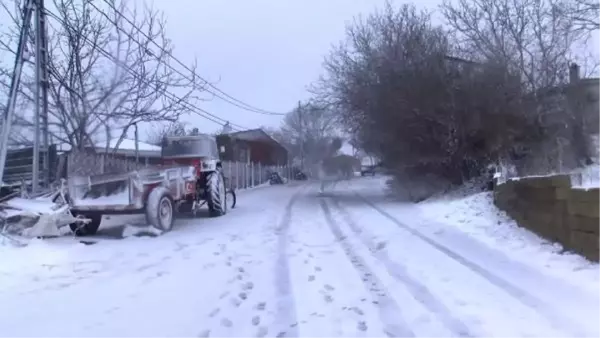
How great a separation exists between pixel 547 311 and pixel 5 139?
9.63 meters

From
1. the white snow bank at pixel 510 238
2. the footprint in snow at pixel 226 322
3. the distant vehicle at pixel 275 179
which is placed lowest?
the footprint in snow at pixel 226 322

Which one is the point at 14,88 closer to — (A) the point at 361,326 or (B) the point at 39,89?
(B) the point at 39,89

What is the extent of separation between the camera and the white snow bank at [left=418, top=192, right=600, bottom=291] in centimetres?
709

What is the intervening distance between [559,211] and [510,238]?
1447 millimetres

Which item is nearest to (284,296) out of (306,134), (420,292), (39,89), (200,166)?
(420,292)

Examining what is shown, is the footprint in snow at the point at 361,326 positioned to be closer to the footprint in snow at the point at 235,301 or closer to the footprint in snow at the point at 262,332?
the footprint in snow at the point at 262,332

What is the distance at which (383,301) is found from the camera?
630 cm

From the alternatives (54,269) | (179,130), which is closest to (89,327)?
(54,269)

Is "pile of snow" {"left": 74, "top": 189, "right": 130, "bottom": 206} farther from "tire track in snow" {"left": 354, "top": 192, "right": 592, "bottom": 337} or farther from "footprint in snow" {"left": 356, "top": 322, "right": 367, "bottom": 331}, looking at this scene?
"footprint in snow" {"left": 356, "top": 322, "right": 367, "bottom": 331}

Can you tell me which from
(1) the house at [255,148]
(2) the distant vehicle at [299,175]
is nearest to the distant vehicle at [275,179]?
(1) the house at [255,148]

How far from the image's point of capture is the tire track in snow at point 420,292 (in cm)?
531

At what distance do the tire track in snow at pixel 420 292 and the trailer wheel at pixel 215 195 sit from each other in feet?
18.5

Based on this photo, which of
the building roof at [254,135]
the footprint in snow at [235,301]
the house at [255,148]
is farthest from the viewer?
the building roof at [254,135]

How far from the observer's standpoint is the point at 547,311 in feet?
18.7
